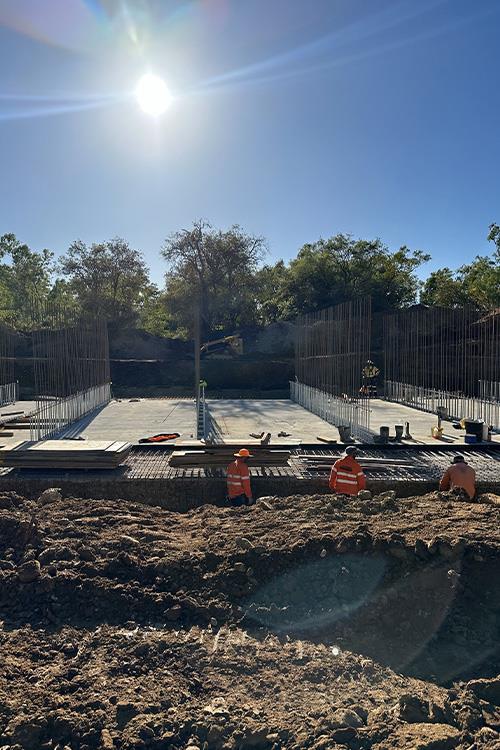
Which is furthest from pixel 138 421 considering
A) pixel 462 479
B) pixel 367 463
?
pixel 462 479

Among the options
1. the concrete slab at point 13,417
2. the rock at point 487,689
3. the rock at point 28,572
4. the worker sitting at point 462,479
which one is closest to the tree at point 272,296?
the concrete slab at point 13,417

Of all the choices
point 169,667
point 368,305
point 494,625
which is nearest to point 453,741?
point 494,625

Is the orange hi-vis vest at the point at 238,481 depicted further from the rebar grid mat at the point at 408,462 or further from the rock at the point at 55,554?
the rock at the point at 55,554

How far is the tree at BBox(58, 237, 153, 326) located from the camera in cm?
4612

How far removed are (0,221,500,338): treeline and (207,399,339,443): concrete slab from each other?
2115cm

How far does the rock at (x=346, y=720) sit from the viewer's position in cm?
404

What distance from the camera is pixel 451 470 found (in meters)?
9.42

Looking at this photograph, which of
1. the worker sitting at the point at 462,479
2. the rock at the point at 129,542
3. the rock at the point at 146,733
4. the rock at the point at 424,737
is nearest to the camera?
the rock at the point at 424,737

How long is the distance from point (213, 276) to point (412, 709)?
41200 millimetres

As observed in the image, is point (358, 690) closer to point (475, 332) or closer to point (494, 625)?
point (494, 625)

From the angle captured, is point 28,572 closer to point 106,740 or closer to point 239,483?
point 106,740

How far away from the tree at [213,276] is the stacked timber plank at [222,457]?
32110mm

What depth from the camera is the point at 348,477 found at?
9.38 m

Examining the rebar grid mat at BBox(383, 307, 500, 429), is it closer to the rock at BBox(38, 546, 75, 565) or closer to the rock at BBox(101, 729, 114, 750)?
the rock at BBox(38, 546, 75, 565)
